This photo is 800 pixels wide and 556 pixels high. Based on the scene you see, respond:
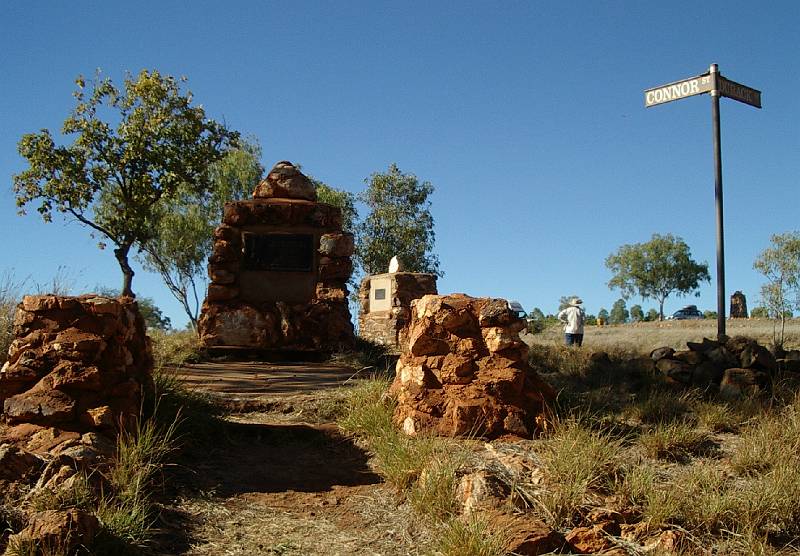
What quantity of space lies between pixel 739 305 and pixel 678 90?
2115cm

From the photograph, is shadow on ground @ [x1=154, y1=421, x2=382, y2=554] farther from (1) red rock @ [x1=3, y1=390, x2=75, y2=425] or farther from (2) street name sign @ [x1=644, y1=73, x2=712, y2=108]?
(2) street name sign @ [x1=644, y1=73, x2=712, y2=108]

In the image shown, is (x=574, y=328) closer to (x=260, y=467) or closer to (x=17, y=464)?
(x=260, y=467)

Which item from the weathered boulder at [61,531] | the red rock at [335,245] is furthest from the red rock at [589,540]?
the red rock at [335,245]

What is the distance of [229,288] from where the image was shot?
37.4 ft

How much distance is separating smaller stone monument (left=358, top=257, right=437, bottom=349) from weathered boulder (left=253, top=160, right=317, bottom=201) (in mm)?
5095

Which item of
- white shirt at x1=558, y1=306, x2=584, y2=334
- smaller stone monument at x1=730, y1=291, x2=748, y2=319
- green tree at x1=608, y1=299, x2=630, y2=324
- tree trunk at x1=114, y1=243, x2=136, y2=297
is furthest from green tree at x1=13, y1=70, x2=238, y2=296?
green tree at x1=608, y1=299, x2=630, y2=324

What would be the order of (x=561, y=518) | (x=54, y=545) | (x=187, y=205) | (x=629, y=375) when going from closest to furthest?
1. (x=54, y=545)
2. (x=561, y=518)
3. (x=629, y=375)
4. (x=187, y=205)

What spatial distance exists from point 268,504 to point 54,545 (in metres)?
1.53

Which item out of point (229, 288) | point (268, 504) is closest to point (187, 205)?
point (229, 288)

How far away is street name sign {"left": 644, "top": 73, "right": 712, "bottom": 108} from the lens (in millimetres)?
11914

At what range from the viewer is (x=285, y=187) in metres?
12.0

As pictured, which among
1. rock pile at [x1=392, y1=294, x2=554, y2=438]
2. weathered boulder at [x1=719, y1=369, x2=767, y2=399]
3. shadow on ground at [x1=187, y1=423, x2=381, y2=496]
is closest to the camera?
shadow on ground at [x1=187, y1=423, x2=381, y2=496]

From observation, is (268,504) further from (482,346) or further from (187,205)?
(187,205)

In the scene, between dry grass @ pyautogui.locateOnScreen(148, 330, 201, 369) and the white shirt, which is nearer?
dry grass @ pyautogui.locateOnScreen(148, 330, 201, 369)
